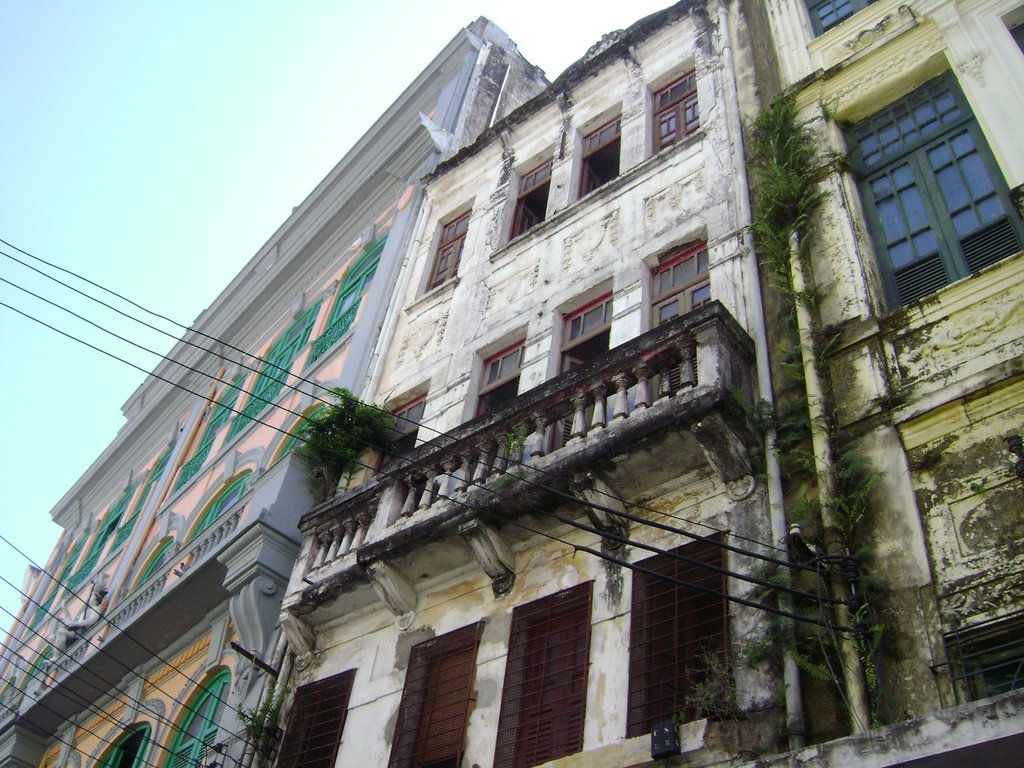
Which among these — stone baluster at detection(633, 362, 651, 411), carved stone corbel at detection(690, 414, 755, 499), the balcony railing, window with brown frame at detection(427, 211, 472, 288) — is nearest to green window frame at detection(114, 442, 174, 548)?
window with brown frame at detection(427, 211, 472, 288)

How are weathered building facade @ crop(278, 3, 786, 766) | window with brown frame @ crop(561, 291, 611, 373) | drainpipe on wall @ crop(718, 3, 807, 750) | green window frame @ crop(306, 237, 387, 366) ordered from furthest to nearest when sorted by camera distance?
green window frame @ crop(306, 237, 387, 366)
window with brown frame @ crop(561, 291, 611, 373)
weathered building facade @ crop(278, 3, 786, 766)
drainpipe on wall @ crop(718, 3, 807, 750)

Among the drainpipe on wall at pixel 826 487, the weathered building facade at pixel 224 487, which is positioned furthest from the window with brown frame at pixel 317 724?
the drainpipe on wall at pixel 826 487

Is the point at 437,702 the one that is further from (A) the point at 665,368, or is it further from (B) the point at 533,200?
(B) the point at 533,200

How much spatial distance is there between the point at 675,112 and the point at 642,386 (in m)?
5.86

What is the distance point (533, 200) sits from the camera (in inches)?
599

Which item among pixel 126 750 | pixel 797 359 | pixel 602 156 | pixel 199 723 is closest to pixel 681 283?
pixel 797 359

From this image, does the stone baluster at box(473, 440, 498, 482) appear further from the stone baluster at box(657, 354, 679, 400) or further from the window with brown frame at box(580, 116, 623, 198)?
the window with brown frame at box(580, 116, 623, 198)

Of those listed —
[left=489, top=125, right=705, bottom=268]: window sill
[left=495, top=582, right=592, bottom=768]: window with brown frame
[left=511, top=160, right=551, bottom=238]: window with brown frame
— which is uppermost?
[left=511, top=160, right=551, bottom=238]: window with brown frame

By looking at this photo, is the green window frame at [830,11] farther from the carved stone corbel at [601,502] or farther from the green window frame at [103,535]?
the green window frame at [103,535]

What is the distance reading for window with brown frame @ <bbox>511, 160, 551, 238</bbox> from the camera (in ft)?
48.9

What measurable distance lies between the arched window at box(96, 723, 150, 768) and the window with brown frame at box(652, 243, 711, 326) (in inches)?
369

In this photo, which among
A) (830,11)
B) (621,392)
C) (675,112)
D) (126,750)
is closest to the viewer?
(621,392)

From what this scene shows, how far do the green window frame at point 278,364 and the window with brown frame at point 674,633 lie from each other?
11314 mm

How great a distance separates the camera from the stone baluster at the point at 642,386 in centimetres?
886
